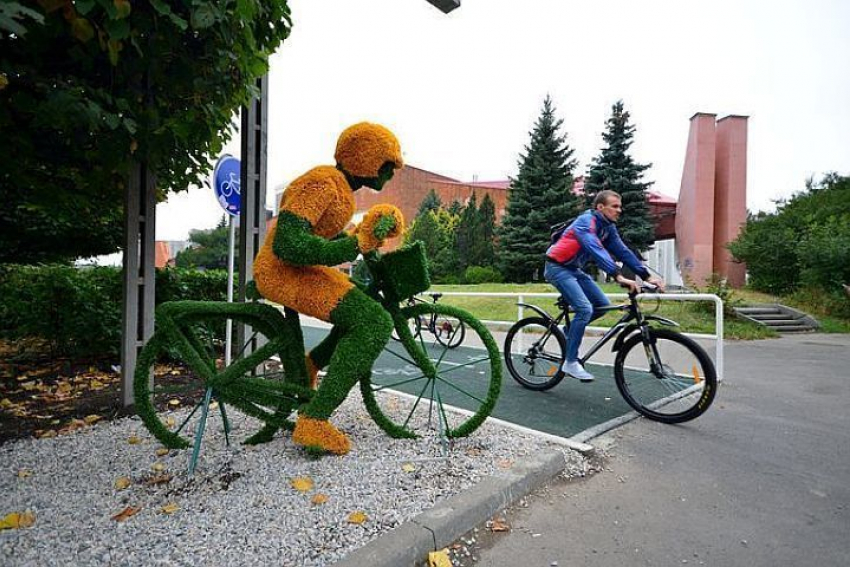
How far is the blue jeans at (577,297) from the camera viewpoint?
152 inches

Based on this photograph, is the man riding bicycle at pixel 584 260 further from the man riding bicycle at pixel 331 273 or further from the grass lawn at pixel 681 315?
the grass lawn at pixel 681 315

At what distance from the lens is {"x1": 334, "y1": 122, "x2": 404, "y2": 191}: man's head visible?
252 centimetres

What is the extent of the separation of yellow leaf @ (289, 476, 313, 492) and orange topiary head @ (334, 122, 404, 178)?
5.39ft

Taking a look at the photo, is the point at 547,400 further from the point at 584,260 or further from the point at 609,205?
the point at 609,205

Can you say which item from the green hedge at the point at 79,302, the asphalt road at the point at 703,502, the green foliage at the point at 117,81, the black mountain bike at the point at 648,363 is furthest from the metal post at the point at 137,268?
the black mountain bike at the point at 648,363

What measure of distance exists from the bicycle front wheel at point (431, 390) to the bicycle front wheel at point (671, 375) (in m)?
1.15

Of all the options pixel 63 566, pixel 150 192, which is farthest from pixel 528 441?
pixel 150 192

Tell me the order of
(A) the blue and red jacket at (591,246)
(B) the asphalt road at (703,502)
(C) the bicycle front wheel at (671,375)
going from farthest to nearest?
(A) the blue and red jacket at (591,246), (C) the bicycle front wheel at (671,375), (B) the asphalt road at (703,502)

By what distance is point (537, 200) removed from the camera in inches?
918

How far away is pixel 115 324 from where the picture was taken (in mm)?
5137

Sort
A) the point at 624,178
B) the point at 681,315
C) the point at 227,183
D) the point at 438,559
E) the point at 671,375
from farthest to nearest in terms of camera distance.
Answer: the point at 624,178, the point at 681,315, the point at 227,183, the point at 671,375, the point at 438,559

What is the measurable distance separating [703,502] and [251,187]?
4069 mm

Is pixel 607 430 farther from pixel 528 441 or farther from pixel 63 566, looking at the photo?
pixel 63 566

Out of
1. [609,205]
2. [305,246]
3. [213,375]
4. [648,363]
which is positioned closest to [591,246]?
[609,205]
